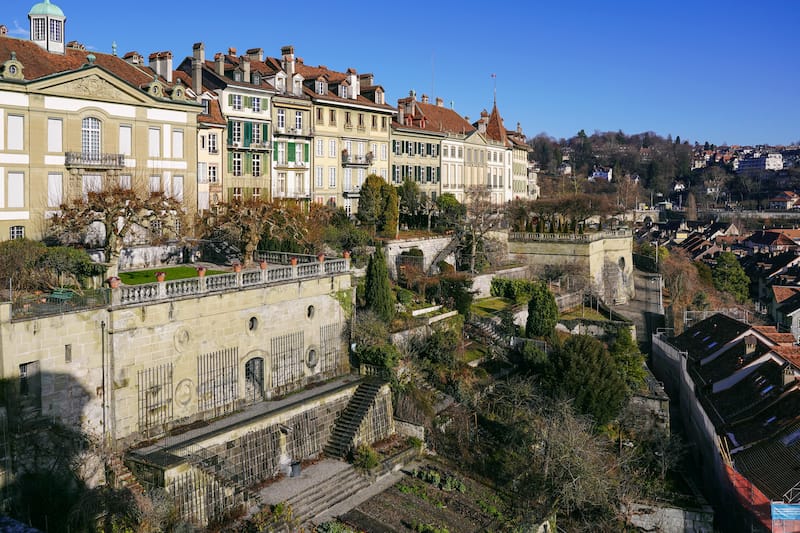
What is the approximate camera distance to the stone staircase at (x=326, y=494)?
20562 millimetres

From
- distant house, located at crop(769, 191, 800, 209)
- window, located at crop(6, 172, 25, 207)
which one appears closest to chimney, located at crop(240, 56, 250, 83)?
window, located at crop(6, 172, 25, 207)

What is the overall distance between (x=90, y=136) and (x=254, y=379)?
1448cm

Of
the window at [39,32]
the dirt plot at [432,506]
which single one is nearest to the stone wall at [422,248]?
the dirt plot at [432,506]

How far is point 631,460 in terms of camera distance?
2786 cm

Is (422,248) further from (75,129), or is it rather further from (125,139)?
(75,129)

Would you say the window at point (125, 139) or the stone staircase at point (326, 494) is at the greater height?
the window at point (125, 139)

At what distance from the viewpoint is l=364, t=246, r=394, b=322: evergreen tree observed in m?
31.1

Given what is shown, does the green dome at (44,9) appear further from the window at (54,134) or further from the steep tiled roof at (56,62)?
the window at (54,134)

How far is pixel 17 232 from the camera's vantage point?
30.3 m

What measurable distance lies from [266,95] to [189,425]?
25471 mm

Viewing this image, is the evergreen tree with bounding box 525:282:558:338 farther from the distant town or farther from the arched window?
the arched window

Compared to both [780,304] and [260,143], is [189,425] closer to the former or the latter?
Answer: [260,143]

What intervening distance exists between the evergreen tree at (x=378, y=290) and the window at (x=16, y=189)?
14.4 metres

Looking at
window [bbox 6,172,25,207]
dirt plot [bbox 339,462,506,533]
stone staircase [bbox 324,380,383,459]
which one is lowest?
dirt plot [bbox 339,462,506,533]
